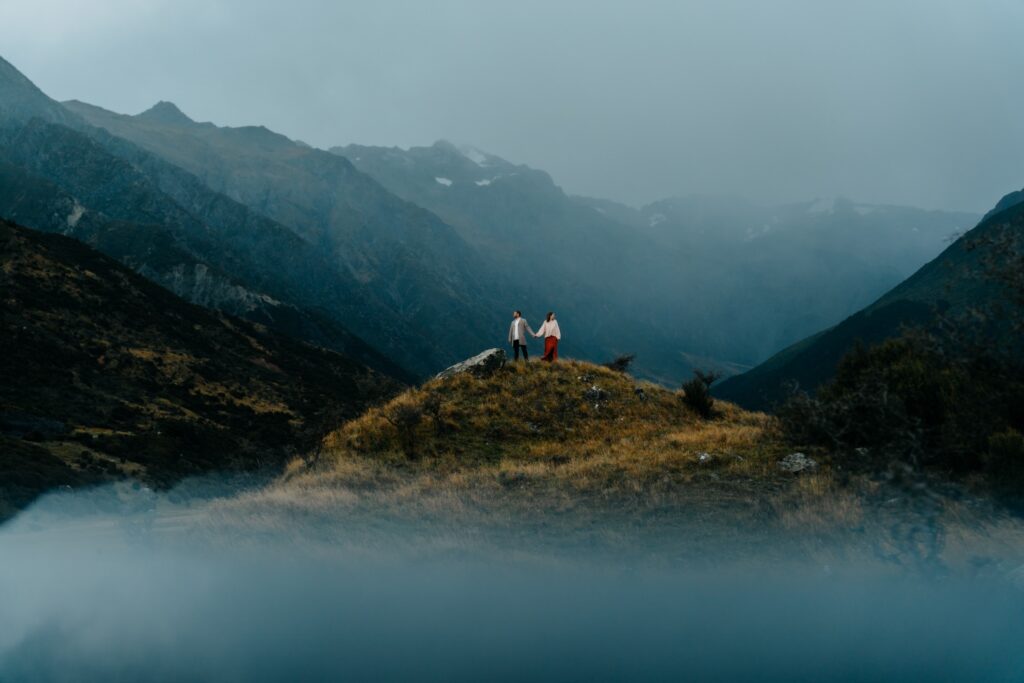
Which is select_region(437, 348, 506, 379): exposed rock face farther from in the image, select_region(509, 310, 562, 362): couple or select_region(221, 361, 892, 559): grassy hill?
select_region(509, 310, 562, 362): couple

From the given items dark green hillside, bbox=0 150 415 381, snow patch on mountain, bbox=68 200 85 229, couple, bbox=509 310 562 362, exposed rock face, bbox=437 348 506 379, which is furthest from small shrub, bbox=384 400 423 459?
snow patch on mountain, bbox=68 200 85 229

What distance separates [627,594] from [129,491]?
29679 mm

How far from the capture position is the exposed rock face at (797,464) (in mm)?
15367

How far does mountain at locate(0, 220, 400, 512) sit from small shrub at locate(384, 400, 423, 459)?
15.4ft

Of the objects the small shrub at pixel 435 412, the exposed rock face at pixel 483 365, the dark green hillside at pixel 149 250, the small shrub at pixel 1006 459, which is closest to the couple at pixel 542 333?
the exposed rock face at pixel 483 365

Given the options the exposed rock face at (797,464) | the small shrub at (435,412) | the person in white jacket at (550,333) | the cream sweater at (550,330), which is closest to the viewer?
the exposed rock face at (797,464)

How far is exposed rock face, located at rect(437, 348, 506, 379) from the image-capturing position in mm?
27956

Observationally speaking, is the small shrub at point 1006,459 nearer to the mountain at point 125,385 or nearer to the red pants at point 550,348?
the red pants at point 550,348

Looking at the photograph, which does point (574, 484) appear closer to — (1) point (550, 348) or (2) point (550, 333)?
(2) point (550, 333)

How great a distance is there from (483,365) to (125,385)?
146 feet

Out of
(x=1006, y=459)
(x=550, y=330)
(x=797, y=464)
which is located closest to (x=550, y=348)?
(x=550, y=330)

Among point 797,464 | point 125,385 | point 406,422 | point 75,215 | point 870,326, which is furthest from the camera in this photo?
point 75,215

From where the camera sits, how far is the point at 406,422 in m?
22.4

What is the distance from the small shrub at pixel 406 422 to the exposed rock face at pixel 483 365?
496cm
